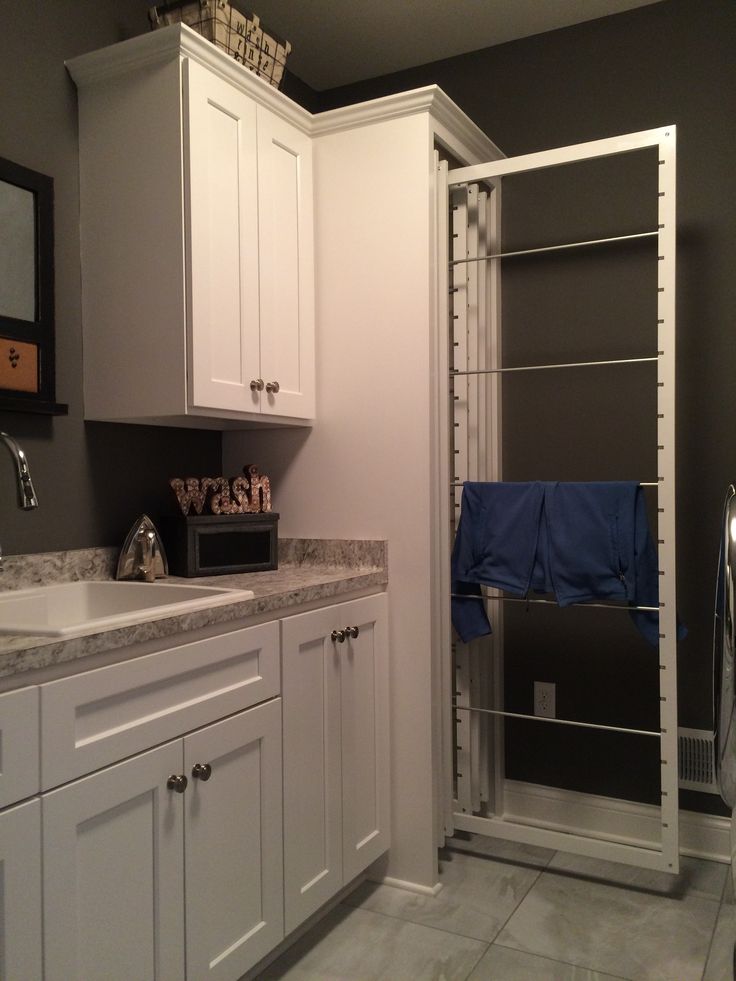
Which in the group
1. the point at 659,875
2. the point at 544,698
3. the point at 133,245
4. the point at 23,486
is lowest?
the point at 659,875

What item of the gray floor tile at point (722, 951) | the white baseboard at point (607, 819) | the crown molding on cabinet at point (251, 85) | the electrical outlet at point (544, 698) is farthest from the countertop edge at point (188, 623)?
the crown molding on cabinet at point (251, 85)

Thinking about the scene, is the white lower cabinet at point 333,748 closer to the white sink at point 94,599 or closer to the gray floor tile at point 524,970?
the white sink at point 94,599

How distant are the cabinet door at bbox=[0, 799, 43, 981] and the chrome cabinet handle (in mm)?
356

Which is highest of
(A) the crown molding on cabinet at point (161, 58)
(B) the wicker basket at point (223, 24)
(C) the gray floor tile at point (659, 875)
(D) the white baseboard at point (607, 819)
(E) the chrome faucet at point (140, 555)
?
(B) the wicker basket at point (223, 24)

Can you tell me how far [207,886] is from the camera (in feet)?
5.25

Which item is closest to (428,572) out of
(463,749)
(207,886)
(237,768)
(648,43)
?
(463,749)

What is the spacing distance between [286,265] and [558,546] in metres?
1.07

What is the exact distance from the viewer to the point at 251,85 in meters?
2.12

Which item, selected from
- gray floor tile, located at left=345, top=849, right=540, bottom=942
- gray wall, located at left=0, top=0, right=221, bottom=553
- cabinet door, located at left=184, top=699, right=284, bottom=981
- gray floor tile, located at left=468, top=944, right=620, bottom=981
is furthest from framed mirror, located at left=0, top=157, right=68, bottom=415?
gray floor tile, located at left=468, top=944, right=620, bottom=981

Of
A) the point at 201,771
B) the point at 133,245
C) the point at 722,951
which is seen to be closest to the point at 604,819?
the point at 722,951

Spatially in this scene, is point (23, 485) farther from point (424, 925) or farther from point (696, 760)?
point (696, 760)

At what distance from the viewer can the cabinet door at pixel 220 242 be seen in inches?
76.8

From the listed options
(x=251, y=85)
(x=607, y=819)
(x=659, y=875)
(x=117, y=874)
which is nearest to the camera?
(x=117, y=874)

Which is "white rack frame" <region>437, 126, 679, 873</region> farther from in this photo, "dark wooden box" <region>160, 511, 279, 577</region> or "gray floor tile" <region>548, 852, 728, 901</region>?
"dark wooden box" <region>160, 511, 279, 577</region>
